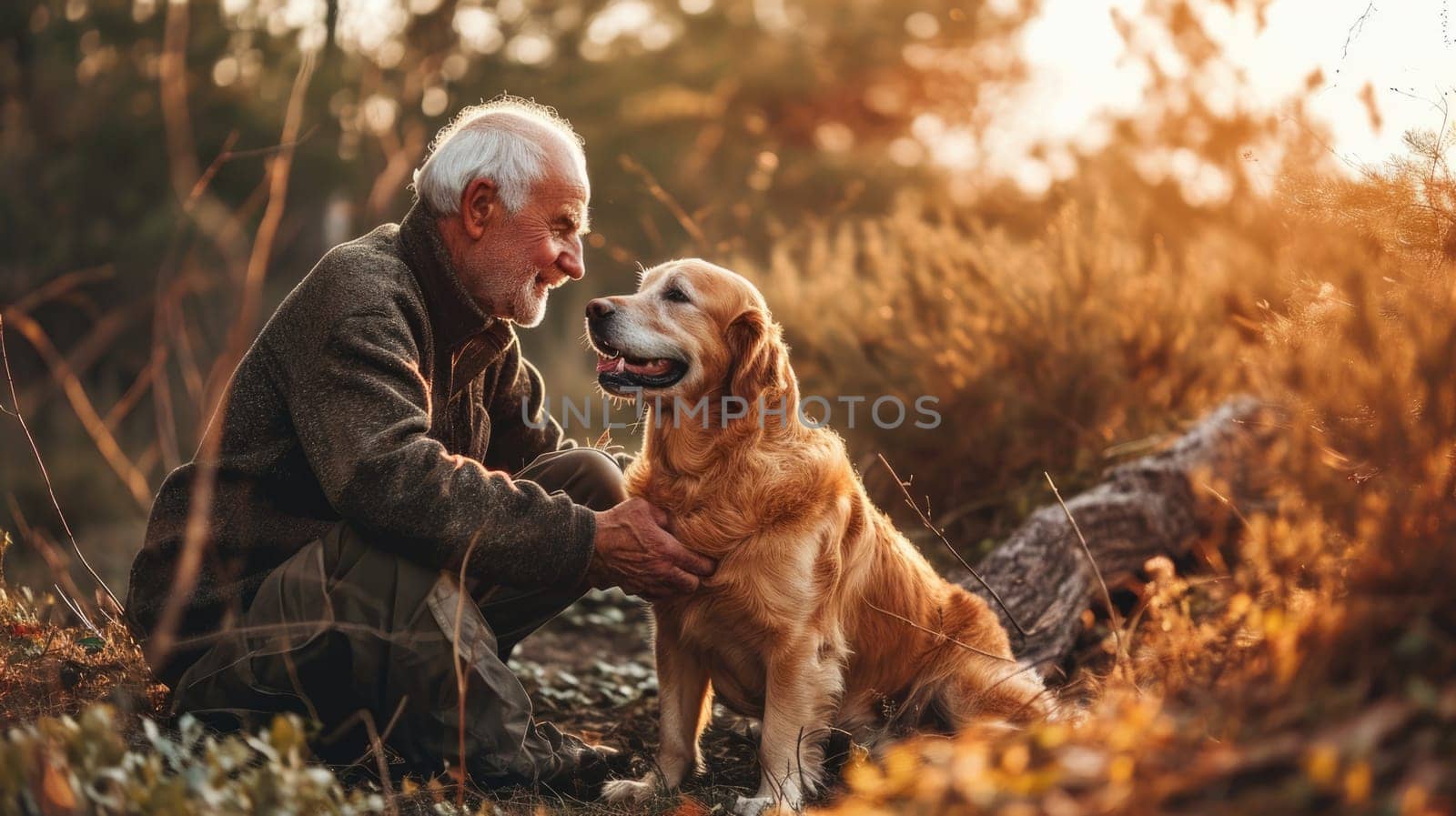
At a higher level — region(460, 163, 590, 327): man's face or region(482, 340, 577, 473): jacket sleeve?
region(460, 163, 590, 327): man's face

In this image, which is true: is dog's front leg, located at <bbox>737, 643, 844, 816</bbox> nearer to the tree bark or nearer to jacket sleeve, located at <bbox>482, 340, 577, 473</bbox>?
the tree bark

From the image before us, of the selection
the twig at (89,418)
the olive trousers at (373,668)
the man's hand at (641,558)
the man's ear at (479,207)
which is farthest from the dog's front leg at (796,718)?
the twig at (89,418)

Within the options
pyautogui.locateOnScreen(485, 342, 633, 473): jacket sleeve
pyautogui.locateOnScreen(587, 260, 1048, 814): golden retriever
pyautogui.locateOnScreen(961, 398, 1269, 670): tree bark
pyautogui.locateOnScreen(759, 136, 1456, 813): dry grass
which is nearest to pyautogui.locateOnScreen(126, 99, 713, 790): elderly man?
pyautogui.locateOnScreen(587, 260, 1048, 814): golden retriever

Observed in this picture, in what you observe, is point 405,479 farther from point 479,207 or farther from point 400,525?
point 479,207

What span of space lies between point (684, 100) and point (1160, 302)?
38.6ft

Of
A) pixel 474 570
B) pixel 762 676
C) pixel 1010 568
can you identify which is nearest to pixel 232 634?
pixel 474 570

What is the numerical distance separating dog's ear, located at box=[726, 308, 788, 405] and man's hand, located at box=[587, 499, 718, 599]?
48cm

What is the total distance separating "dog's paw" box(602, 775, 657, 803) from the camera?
10.0 feet

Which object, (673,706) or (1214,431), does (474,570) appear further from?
(1214,431)

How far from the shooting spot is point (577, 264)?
344 cm

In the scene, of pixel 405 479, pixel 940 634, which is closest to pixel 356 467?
pixel 405 479

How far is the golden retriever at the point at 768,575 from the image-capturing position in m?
3.05

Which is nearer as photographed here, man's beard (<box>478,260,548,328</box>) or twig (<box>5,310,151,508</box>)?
twig (<box>5,310,151,508</box>)

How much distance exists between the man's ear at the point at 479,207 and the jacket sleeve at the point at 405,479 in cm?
43
